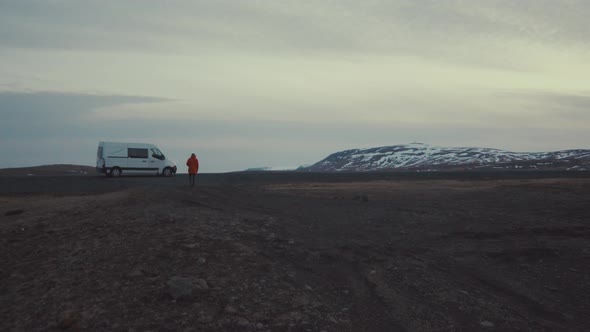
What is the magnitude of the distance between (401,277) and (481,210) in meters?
11.8

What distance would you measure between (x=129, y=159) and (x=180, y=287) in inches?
1098

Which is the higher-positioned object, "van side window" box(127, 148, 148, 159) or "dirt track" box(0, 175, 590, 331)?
"van side window" box(127, 148, 148, 159)

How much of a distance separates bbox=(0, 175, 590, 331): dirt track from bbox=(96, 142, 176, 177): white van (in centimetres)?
1582

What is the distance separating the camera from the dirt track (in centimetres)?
718

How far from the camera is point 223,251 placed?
10.4 metres

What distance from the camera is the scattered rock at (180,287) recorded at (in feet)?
24.7

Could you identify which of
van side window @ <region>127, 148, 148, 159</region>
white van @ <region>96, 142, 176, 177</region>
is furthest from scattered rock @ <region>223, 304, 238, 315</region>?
van side window @ <region>127, 148, 148, 159</region>

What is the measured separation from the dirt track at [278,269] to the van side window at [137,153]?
639 inches

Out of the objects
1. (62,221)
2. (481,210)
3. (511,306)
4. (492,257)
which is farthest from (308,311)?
(481,210)

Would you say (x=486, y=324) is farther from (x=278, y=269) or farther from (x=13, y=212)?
(x=13, y=212)

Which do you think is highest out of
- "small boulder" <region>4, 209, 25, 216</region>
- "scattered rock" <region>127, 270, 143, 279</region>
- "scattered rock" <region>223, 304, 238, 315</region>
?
"small boulder" <region>4, 209, 25, 216</region>

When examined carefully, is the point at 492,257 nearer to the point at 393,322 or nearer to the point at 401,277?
the point at 401,277

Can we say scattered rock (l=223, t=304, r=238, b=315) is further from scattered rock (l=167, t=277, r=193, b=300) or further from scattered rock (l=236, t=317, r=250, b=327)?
scattered rock (l=167, t=277, r=193, b=300)

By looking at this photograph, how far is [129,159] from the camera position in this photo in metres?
33.4
